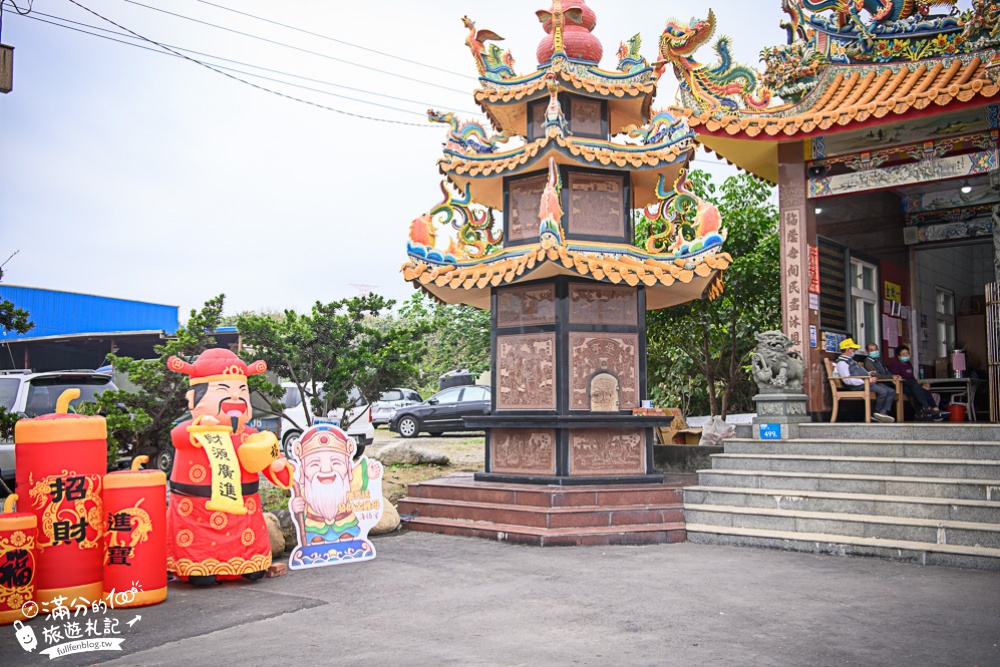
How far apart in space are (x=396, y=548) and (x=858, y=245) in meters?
8.80

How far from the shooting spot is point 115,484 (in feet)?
19.7

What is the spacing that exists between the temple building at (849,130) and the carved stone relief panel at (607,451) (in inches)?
107

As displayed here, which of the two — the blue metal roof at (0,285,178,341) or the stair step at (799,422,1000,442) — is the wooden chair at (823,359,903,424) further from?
the blue metal roof at (0,285,178,341)

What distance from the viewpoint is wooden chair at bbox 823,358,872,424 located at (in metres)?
10.2

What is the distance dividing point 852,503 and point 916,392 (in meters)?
3.88

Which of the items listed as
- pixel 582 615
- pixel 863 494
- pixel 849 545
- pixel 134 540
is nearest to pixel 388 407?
pixel 863 494

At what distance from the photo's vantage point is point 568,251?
9.32 meters

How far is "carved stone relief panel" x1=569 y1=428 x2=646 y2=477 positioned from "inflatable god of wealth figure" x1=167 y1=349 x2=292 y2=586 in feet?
12.7

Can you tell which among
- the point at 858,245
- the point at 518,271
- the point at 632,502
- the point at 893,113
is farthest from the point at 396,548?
the point at 858,245

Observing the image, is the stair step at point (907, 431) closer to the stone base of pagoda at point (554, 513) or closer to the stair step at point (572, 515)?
the stone base of pagoda at point (554, 513)

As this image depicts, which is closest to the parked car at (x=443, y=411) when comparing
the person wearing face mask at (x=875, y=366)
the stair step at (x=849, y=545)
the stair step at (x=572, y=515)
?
the person wearing face mask at (x=875, y=366)

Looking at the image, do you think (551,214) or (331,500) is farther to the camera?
(551,214)

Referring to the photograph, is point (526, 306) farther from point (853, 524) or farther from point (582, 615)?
point (582, 615)

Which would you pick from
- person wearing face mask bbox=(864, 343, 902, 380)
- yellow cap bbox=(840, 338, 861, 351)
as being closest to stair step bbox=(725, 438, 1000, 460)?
person wearing face mask bbox=(864, 343, 902, 380)
